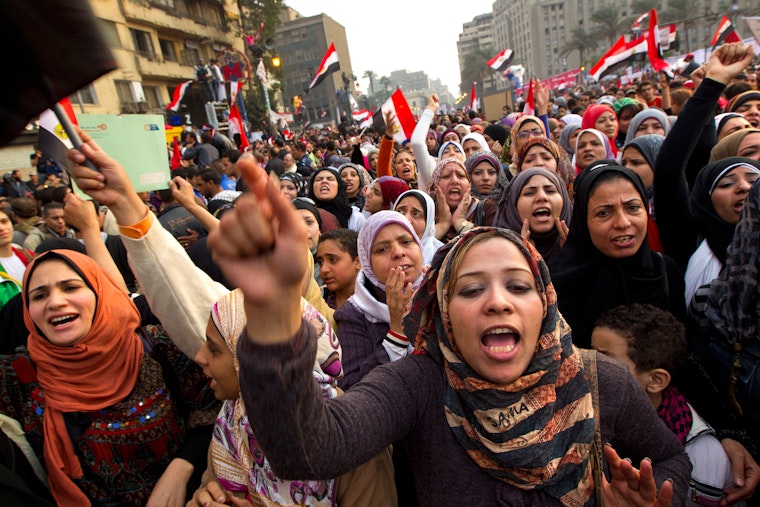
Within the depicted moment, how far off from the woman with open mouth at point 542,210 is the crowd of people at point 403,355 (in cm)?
2

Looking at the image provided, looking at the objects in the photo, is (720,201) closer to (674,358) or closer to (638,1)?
(674,358)

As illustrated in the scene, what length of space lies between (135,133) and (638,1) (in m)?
90.9

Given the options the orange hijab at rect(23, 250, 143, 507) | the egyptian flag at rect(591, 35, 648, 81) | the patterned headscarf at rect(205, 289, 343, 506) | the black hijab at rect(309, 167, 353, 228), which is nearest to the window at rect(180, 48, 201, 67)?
the egyptian flag at rect(591, 35, 648, 81)

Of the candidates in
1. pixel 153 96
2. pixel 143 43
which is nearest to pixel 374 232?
pixel 153 96

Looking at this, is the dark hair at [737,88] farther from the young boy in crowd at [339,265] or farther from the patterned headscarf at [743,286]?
the young boy in crowd at [339,265]

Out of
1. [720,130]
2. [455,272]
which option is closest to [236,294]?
[455,272]

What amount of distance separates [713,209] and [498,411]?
6.35 feet

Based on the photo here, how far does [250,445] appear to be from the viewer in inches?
59.5

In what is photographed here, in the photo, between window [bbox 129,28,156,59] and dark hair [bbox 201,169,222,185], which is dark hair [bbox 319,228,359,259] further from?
window [bbox 129,28,156,59]

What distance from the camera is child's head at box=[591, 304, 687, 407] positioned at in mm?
1814

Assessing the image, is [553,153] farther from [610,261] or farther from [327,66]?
[327,66]

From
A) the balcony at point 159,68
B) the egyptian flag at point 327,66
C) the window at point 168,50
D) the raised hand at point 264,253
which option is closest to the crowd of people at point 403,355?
the raised hand at point 264,253

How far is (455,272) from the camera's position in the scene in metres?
1.44

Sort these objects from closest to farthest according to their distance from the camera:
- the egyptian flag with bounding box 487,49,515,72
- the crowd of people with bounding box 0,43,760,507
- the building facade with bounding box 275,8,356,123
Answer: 1. the crowd of people with bounding box 0,43,760,507
2. the egyptian flag with bounding box 487,49,515,72
3. the building facade with bounding box 275,8,356,123
